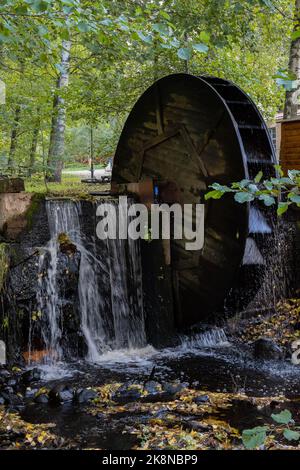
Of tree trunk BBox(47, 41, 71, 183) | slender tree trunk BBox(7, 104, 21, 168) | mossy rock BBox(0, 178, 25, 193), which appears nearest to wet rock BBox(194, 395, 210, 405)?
mossy rock BBox(0, 178, 25, 193)

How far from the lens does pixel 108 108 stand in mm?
10570

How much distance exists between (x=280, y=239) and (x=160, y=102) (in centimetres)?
299

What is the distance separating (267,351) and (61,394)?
2895 mm

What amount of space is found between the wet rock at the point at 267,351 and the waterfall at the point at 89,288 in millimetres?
1597

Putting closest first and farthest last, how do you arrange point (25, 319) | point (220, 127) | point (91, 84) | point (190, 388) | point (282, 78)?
point (282, 78) → point (190, 388) → point (25, 319) → point (220, 127) → point (91, 84)

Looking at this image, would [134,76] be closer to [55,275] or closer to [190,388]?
[55,275]

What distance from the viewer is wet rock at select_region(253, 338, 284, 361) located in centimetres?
640

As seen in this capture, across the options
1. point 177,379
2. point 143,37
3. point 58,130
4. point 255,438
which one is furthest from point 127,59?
point 255,438

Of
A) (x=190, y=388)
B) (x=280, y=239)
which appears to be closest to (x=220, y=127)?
(x=280, y=239)

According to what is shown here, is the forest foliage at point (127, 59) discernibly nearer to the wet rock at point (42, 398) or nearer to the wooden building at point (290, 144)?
the wooden building at point (290, 144)

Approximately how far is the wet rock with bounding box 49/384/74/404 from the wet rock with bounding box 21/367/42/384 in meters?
0.45

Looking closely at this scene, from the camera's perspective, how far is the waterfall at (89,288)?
240 inches

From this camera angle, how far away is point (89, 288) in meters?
6.69

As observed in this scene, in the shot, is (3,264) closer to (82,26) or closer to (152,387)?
(152,387)
